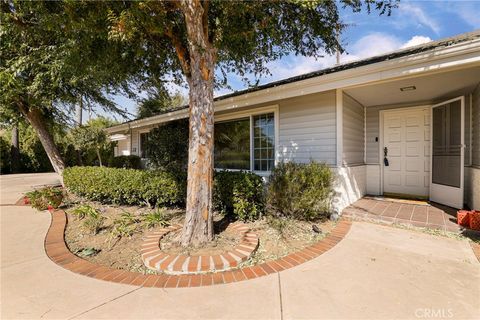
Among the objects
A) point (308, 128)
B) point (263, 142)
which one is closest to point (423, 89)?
point (308, 128)

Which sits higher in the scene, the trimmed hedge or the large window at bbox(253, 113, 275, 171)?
the large window at bbox(253, 113, 275, 171)

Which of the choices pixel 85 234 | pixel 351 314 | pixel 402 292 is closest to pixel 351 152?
pixel 402 292

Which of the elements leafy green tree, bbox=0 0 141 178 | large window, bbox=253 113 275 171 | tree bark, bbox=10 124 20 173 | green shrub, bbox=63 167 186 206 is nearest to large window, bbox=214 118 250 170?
large window, bbox=253 113 275 171

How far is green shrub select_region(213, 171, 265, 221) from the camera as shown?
14.5 ft

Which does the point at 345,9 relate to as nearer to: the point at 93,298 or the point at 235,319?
the point at 235,319

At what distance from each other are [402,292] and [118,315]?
9.02 feet

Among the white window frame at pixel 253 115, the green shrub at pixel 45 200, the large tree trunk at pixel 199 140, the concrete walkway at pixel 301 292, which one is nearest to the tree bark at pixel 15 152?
the green shrub at pixel 45 200

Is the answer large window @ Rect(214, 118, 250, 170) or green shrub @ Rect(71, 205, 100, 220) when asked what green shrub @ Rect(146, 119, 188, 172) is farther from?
green shrub @ Rect(71, 205, 100, 220)

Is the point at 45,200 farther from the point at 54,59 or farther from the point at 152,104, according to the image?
the point at 152,104

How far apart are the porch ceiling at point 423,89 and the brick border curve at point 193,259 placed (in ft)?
12.9

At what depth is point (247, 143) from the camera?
267 inches

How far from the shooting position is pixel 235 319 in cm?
196

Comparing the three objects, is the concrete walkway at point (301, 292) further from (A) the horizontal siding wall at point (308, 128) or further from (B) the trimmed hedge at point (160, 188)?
(A) the horizontal siding wall at point (308, 128)

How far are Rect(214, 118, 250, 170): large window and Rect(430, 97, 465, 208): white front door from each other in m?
4.58
